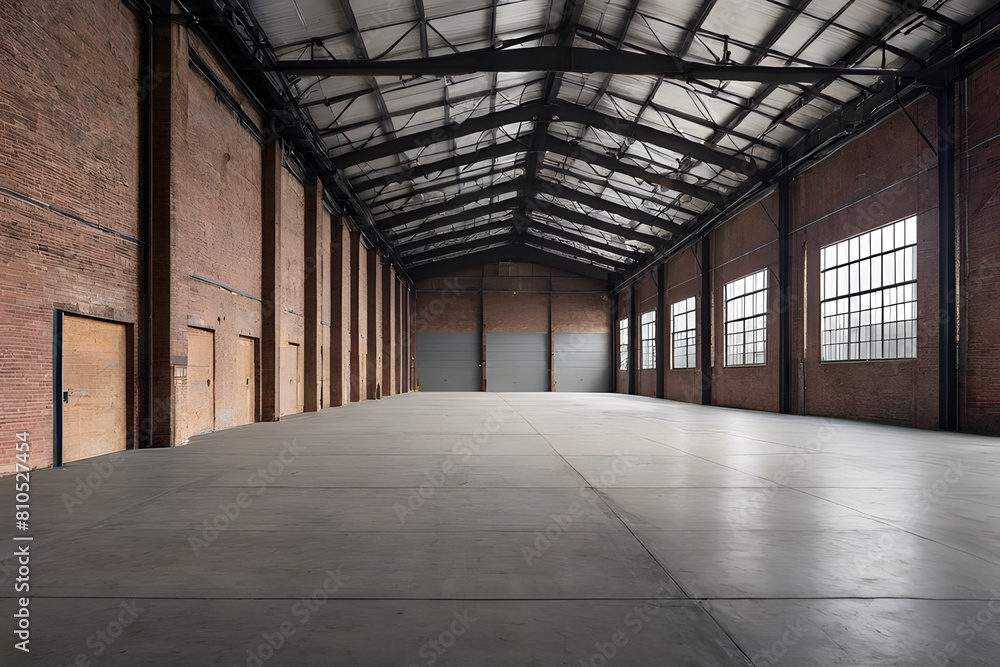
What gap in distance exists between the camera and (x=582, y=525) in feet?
16.8

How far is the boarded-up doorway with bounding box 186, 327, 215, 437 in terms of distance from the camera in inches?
480

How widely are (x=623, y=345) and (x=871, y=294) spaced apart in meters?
25.3

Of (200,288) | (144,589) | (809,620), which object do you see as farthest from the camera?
(200,288)

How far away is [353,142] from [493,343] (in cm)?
2373

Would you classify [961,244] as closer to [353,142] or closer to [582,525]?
[582,525]

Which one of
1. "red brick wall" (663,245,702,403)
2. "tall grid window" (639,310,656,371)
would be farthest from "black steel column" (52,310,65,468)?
"tall grid window" (639,310,656,371)

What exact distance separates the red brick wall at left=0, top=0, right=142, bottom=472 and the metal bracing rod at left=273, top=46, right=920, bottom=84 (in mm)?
4057

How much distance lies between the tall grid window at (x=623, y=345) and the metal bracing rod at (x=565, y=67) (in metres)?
27.1

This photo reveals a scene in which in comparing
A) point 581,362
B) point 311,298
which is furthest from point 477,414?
point 581,362

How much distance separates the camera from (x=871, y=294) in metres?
16.0

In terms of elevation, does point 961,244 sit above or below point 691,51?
below

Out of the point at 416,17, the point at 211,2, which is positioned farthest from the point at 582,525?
the point at 416,17

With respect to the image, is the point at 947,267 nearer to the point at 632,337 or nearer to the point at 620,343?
the point at 632,337

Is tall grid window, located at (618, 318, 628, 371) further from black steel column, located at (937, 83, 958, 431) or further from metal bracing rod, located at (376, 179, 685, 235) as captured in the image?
black steel column, located at (937, 83, 958, 431)
